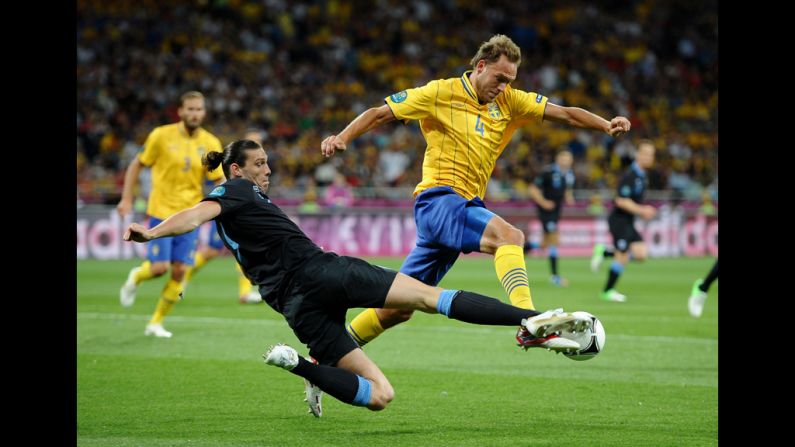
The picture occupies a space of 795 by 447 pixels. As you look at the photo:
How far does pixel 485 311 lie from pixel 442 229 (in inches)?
49.6

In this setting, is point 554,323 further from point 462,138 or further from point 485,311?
point 462,138

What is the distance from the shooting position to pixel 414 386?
8602 mm

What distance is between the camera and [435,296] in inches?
252

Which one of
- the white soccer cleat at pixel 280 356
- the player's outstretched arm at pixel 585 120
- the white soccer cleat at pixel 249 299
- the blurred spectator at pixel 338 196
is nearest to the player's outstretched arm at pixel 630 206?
the white soccer cleat at pixel 249 299

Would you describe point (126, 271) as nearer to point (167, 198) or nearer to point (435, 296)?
point (167, 198)

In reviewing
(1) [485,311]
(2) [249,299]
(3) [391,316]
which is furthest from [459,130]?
(2) [249,299]

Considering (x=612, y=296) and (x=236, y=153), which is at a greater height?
(x=236, y=153)

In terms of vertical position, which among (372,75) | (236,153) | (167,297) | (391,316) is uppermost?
(372,75)

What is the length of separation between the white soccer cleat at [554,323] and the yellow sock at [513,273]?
0.80 m

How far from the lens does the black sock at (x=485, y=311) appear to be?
248 inches

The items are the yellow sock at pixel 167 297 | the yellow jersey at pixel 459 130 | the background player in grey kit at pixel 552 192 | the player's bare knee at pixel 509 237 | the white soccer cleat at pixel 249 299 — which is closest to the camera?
the player's bare knee at pixel 509 237

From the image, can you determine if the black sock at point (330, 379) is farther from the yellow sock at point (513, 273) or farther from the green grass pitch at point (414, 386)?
the yellow sock at point (513, 273)

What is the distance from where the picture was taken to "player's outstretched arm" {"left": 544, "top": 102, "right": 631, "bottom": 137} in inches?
294
